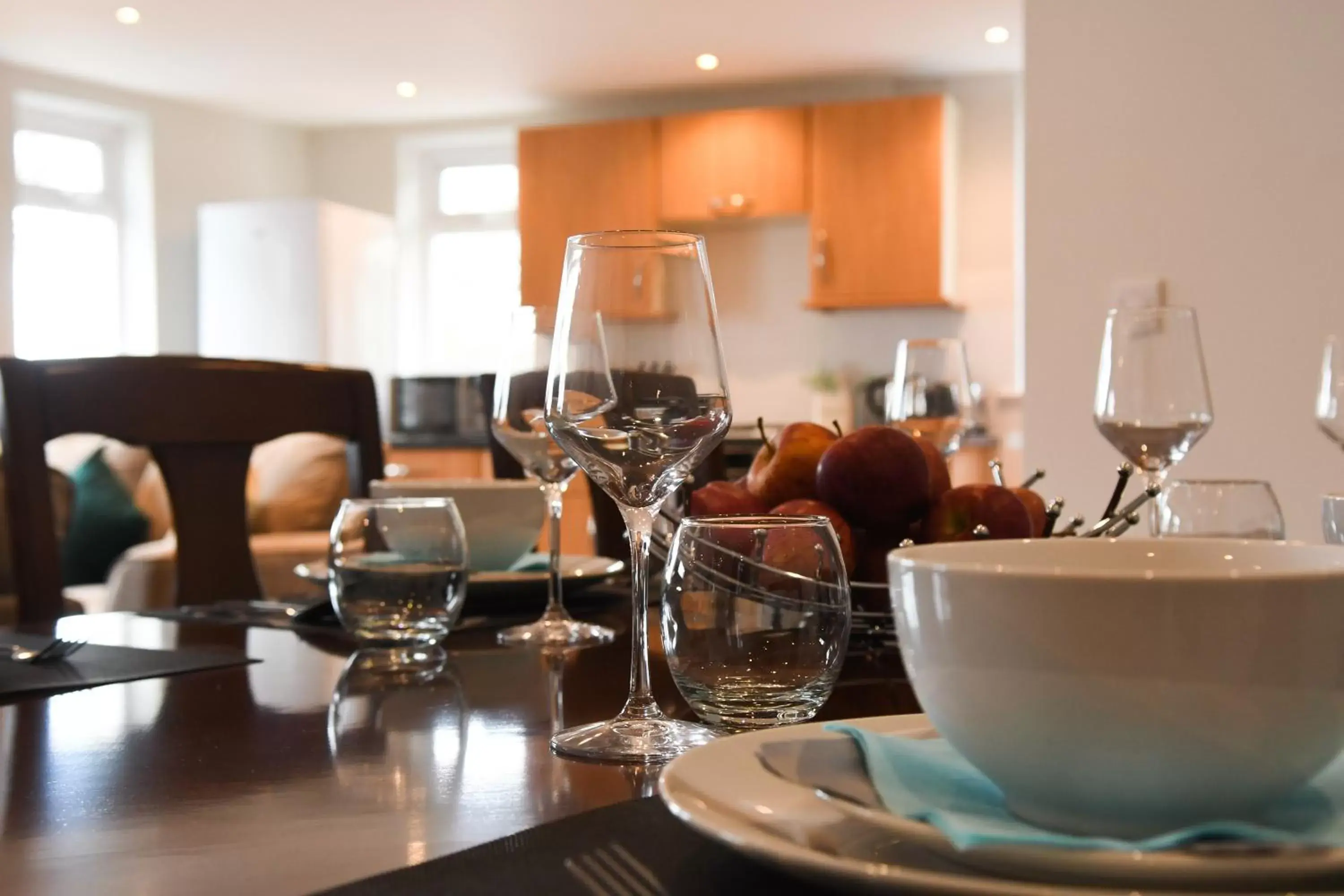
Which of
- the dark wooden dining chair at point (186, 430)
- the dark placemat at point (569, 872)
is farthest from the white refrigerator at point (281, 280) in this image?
the dark placemat at point (569, 872)

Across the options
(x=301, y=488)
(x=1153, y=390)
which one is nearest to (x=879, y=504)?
(x=1153, y=390)

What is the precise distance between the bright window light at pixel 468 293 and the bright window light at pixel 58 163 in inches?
65.9

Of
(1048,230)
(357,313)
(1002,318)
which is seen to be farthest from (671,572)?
(357,313)

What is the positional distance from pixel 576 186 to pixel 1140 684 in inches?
240

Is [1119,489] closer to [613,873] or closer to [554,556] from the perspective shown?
[554,556]

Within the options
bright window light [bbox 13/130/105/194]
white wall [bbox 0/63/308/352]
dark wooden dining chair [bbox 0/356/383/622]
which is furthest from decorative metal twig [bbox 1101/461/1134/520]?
white wall [bbox 0/63/308/352]

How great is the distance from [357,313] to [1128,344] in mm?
6093

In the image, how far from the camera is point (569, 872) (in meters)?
0.41

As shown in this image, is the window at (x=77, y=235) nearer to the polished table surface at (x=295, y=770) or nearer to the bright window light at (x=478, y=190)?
the bright window light at (x=478, y=190)

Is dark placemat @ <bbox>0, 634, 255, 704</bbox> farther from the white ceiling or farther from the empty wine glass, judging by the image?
the white ceiling

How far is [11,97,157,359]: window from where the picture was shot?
20.8 feet

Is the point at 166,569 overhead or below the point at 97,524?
below

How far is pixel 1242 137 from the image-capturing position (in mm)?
2400

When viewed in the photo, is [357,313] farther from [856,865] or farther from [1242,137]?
[856,865]
